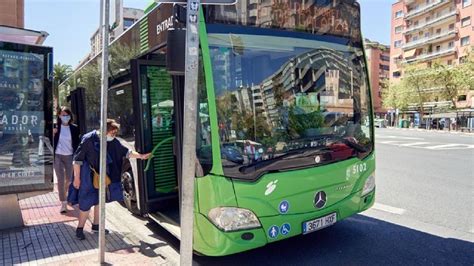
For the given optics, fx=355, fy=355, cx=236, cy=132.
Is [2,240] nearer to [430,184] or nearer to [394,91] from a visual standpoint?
[430,184]

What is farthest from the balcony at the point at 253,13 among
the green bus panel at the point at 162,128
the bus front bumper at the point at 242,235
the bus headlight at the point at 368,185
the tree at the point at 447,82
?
the tree at the point at 447,82

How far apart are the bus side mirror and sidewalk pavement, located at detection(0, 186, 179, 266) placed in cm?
216

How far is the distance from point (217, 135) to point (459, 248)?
10.9 ft

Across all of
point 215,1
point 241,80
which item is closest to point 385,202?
point 241,80

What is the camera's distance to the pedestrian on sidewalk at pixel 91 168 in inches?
169

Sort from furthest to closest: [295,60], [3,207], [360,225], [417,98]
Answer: [417,98]
[360,225]
[3,207]
[295,60]

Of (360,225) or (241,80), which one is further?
(360,225)

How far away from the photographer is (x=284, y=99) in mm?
3633

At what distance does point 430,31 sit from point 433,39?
2774 mm

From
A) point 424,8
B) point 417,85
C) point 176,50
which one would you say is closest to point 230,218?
point 176,50

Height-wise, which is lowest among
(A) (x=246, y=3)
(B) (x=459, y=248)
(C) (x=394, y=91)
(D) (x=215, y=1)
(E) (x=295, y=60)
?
(B) (x=459, y=248)

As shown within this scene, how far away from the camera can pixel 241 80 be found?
3.38 m

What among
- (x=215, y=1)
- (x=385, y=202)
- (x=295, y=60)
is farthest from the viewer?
(x=385, y=202)

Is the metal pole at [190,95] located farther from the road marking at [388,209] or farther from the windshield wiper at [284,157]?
the road marking at [388,209]
